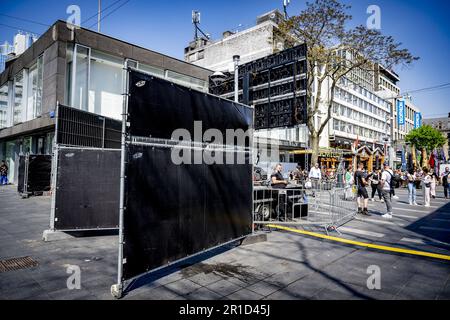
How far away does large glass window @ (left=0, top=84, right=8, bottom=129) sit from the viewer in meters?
24.4

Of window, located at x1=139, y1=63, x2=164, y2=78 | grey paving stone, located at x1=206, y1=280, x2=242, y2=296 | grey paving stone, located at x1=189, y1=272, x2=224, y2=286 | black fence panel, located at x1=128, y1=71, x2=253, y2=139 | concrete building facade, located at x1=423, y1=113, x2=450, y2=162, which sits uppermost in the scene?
concrete building facade, located at x1=423, y1=113, x2=450, y2=162

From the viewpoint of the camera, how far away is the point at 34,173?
1545cm

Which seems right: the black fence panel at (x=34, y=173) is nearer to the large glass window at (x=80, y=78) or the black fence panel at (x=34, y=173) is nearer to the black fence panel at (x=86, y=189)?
the large glass window at (x=80, y=78)

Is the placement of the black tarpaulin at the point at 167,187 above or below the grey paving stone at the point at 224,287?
above

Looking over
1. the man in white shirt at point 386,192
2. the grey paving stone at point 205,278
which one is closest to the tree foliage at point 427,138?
the man in white shirt at point 386,192

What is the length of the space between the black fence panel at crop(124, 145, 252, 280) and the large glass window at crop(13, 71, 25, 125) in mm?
23499

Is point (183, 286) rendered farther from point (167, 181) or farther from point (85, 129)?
point (85, 129)

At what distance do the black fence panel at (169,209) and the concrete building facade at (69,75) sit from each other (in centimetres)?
1361

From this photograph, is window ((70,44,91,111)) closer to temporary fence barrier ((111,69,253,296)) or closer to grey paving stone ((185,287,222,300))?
temporary fence barrier ((111,69,253,296))

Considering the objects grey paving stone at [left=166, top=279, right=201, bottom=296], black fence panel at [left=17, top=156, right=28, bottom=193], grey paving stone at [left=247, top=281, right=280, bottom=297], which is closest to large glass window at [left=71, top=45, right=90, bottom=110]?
black fence panel at [left=17, top=156, right=28, bottom=193]

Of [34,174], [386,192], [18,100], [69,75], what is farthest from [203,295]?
[18,100]

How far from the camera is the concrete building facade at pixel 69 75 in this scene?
53.0ft
